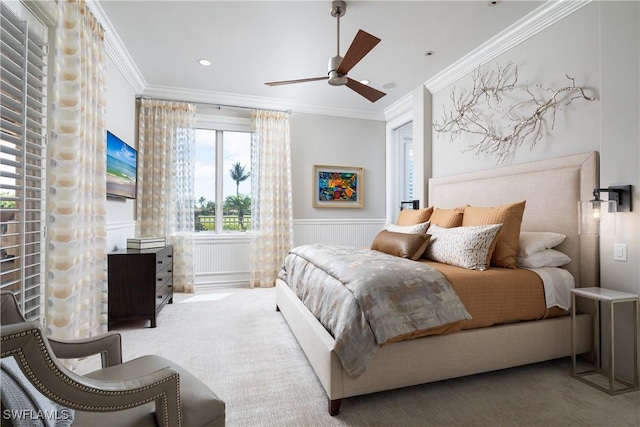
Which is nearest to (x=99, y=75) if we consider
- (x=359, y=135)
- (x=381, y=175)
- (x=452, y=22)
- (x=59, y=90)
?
(x=59, y=90)

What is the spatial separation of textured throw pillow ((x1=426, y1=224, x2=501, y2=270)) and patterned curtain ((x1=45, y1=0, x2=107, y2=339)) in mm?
2751

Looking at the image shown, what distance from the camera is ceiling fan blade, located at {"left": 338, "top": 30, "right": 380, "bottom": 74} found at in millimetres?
2141

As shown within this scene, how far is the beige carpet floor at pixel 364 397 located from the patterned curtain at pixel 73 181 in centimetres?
49

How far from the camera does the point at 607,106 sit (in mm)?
2203

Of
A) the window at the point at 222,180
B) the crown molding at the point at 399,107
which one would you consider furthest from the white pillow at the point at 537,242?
the window at the point at 222,180

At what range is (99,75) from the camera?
2.60 metres

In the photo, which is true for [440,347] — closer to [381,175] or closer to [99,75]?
[99,75]

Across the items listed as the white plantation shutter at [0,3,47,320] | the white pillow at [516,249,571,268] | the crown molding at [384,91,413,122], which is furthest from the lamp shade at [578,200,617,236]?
the white plantation shutter at [0,3,47,320]

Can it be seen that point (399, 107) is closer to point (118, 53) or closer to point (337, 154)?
point (337, 154)

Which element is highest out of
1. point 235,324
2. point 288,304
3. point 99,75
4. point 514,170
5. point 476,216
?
point 99,75

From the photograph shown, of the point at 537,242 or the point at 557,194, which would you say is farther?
the point at 557,194

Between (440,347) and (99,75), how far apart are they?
3345mm

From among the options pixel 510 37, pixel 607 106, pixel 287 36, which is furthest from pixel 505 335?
pixel 287 36

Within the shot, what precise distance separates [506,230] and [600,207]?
62 cm
